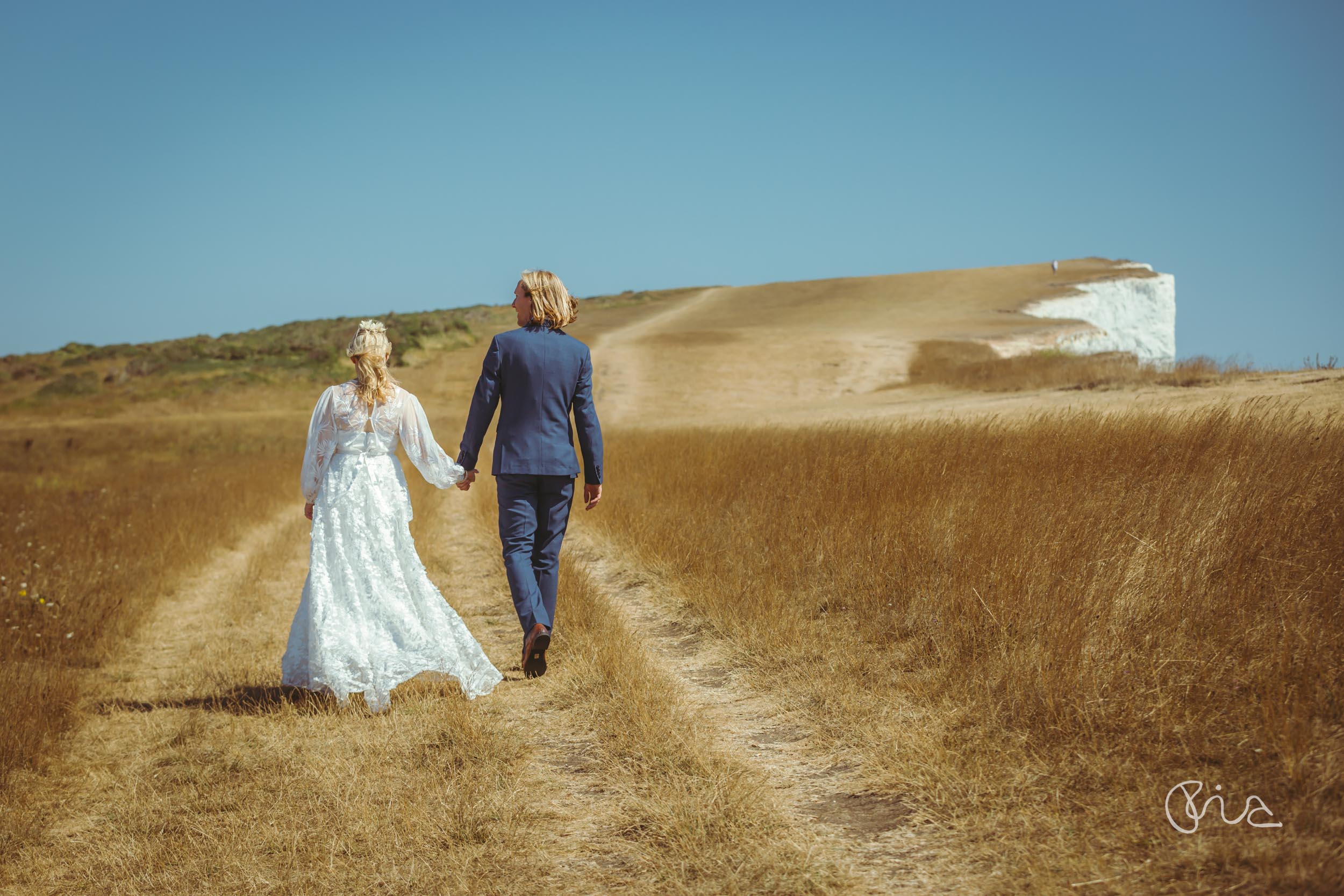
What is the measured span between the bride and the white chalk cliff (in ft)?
172

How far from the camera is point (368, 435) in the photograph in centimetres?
553

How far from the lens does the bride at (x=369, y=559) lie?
5234 millimetres

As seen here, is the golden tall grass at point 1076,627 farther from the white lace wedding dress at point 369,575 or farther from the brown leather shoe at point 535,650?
the white lace wedding dress at point 369,575

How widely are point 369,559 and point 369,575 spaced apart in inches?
3.7

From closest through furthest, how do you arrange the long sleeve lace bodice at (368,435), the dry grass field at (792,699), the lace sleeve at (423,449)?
the dry grass field at (792,699), the long sleeve lace bodice at (368,435), the lace sleeve at (423,449)

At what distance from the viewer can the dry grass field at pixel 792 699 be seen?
3.05 meters

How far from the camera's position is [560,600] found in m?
6.78

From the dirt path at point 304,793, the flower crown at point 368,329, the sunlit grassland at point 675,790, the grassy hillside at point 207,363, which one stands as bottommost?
the dirt path at point 304,793

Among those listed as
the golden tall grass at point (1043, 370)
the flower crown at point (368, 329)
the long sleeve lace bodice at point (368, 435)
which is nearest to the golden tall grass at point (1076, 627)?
the long sleeve lace bodice at point (368, 435)

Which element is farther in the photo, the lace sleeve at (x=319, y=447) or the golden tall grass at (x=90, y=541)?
the lace sleeve at (x=319, y=447)

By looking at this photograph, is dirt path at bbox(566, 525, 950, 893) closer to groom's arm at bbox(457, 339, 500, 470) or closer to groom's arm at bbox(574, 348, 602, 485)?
groom's arm at bbox(574, 348, 602, 485)

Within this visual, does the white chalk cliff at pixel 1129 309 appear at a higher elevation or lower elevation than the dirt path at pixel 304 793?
higher

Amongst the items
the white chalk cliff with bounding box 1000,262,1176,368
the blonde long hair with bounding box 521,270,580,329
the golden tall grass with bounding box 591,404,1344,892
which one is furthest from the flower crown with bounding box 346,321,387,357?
the white chalk cliff with bounding box 1000,262,1176,368

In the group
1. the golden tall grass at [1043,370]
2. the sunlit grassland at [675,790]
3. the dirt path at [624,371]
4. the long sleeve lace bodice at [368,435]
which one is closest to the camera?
the sunlit grassland at [675,790]
